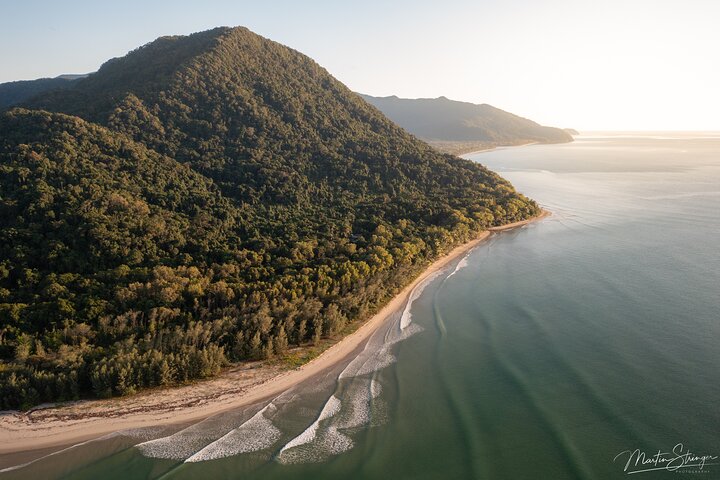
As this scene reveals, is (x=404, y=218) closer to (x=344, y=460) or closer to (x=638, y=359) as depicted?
(x=638, y=359)

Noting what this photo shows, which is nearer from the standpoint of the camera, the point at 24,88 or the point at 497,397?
the point at 497,397

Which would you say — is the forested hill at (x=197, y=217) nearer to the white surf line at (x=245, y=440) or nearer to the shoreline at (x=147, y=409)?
the shoreline at (x=147, y=409)

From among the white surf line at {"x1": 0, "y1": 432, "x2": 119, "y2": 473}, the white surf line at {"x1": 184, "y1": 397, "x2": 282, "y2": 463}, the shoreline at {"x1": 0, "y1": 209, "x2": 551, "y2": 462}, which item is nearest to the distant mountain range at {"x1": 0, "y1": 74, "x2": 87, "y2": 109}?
the shoreline at {"x1": 0, "y1": 209, "x2": 551, "y2": 462}

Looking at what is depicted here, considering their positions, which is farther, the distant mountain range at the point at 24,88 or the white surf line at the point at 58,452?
the distant mountain range at the point at 24,88

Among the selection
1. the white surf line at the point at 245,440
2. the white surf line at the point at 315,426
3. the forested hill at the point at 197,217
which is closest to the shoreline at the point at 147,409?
the forested hill at the point at 197,217

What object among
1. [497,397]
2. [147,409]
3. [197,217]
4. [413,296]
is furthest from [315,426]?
[197,217]

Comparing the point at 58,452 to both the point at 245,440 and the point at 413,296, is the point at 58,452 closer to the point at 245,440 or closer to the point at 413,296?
the point at 245,440
